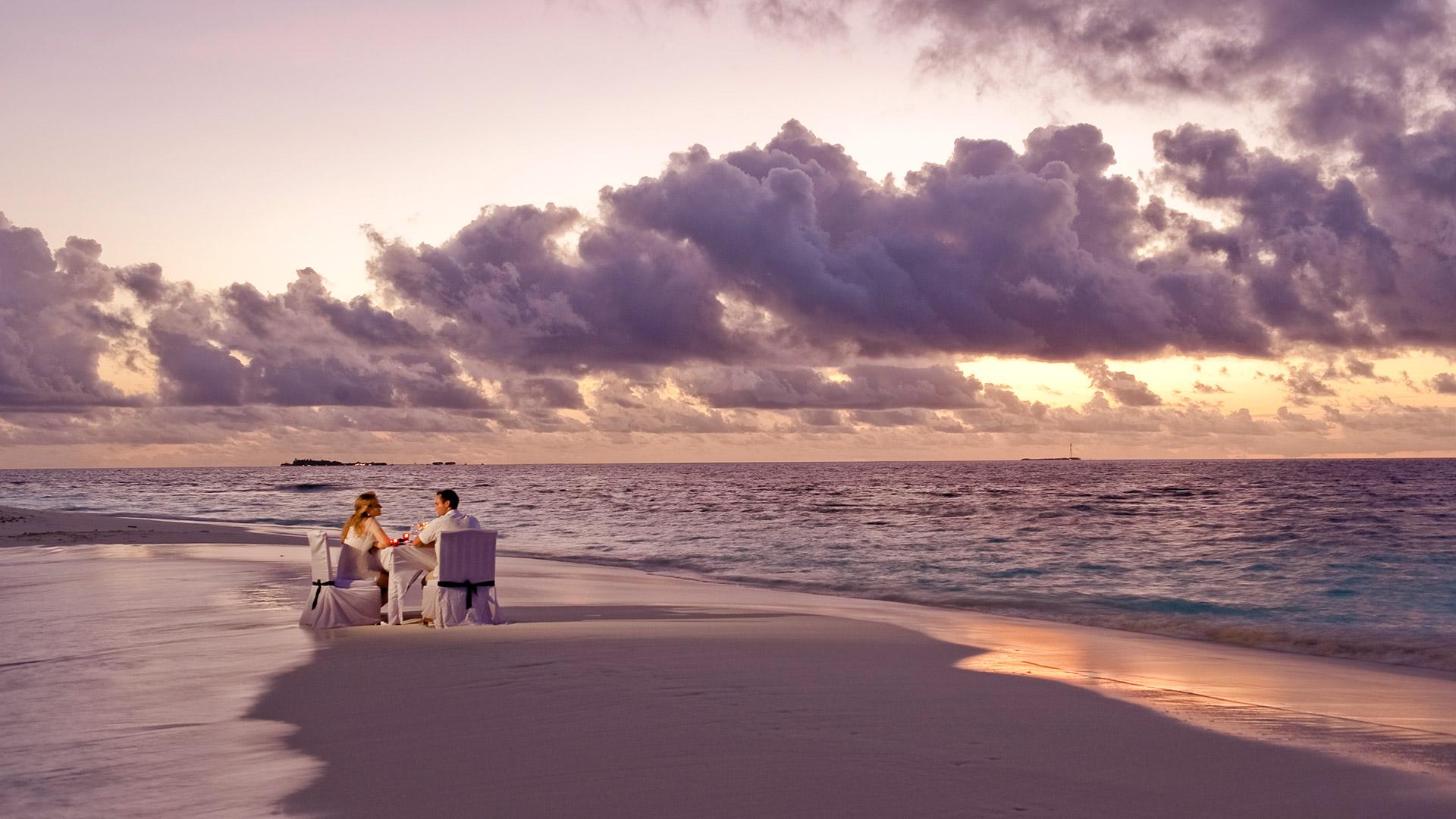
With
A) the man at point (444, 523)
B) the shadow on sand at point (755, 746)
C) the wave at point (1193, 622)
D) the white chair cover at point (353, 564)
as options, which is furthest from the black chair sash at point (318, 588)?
the wave at point (1193, 622)

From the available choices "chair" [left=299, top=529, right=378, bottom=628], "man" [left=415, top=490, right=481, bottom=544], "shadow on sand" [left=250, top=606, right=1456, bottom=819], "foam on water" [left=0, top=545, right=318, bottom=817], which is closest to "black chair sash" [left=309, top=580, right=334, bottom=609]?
"chair" [left=299, top=529, right=378, bottom=628]

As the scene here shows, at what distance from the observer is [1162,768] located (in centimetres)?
671

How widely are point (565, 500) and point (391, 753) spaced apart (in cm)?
6810

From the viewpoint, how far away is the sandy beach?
5953 millimetres

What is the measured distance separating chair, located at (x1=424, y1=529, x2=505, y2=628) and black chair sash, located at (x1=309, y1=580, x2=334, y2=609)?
1.17 metres

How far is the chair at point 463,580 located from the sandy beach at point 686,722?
533 mm

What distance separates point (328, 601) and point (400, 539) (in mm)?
1124

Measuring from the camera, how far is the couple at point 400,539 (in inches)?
514

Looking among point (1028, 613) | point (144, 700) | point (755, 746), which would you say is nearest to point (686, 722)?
point (755, 746)

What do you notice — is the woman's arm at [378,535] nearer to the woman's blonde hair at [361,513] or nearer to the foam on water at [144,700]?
the woman's blonde hair at [361,513]

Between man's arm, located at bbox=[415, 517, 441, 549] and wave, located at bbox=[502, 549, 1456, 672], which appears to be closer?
man's arm, located at bbox=[415, 517, 441, 549]

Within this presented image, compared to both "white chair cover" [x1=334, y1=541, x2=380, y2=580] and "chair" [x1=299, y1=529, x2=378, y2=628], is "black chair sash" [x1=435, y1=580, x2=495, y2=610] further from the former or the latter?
"white chair cover" [x1=334, y1=541, x2=380, y2=580]

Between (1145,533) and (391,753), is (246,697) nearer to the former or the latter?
(391,753)

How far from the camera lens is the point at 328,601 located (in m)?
13.0
